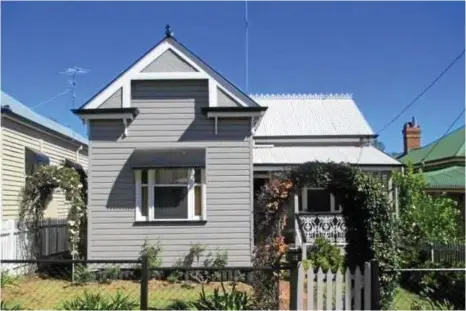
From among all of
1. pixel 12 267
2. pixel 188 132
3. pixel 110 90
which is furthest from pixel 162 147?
pixel 12 267

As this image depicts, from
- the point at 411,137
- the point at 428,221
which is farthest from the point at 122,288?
the point at 411,137

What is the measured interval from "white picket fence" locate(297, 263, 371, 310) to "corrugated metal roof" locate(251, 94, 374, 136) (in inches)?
485

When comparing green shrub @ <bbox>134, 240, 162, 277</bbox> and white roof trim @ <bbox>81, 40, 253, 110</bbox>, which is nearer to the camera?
green shrub @ <bbox>134, 240, 162, 277</bbox>

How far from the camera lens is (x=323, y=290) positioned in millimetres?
7648

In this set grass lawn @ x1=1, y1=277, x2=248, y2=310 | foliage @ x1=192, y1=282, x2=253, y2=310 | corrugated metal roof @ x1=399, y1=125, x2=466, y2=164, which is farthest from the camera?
corrugated metal roof @ x1=399, y1=125, x2=466, y2=164

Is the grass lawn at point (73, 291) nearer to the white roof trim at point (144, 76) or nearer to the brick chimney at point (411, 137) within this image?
the white roof trim at point (144, 76)

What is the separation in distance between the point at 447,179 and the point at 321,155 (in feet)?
20.5

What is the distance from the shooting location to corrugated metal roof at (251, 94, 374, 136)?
65.3ft

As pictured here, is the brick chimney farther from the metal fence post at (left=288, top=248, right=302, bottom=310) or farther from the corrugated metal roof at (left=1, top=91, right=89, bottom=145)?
the metal fence post at (left=288, top=248, right=302, bottom=310)

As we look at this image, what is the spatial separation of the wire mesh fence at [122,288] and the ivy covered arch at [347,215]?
0.45 metres

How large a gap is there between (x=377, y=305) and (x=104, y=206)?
827cm

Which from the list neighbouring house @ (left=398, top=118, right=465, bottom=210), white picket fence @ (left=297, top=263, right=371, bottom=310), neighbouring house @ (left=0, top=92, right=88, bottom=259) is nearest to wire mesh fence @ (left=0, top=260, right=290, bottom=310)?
white picket fence @ (left=297, top=263, right=371, bottom=310)

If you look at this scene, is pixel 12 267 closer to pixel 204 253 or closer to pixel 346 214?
pixel 204 253

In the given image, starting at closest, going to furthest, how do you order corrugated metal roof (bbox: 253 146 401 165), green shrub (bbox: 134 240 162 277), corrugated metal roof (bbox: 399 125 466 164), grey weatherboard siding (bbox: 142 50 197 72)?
green shrub (bbox: 134 240 162 277)
grey weatherboard siding (bbox: 142 50 197 72)
corrugated metal roof (bbox: 253 146 401 165)
corrugated metal roof (bbox: 399 125 466 164)
